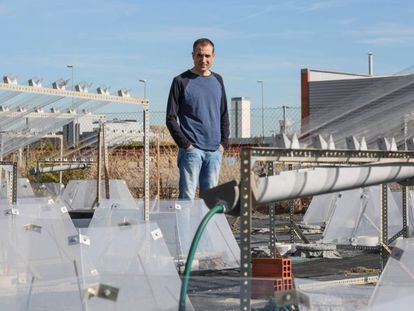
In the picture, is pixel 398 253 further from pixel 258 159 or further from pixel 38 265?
pixel 38 265

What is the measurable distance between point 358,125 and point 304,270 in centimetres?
300

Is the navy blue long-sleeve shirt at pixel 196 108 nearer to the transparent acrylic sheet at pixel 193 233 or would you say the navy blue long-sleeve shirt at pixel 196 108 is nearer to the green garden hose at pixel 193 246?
the transparent acrylic sheet at pixel 193 233

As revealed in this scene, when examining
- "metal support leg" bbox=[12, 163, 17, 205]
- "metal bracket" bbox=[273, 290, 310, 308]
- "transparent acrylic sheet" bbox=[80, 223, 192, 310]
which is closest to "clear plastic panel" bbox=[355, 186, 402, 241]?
"metal support leg" bbox=[12, 163, 17, 205]

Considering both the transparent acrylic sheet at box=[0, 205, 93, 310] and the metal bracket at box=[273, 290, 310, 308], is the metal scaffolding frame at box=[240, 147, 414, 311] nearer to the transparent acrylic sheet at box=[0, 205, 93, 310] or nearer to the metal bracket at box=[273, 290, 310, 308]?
the metal bracket at box=[273, 290, 310, 308]

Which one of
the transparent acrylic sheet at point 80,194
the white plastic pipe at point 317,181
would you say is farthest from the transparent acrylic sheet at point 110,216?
the transparent acrylic sheet at point 80,194

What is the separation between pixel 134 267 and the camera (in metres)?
4.04

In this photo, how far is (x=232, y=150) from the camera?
742 inches

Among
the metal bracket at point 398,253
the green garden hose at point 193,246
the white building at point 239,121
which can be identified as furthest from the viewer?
the white building at point 239,121

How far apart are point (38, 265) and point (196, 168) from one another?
2.24 meters

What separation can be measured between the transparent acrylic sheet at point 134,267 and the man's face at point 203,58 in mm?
2306

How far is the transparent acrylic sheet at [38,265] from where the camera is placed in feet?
12.7

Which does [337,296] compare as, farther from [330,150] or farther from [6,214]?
[6,214]

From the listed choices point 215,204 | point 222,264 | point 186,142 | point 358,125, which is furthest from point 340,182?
point 222,264

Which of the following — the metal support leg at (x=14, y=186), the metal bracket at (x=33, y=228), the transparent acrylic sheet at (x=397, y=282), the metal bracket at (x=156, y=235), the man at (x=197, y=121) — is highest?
the man at (x=197, y=121)
